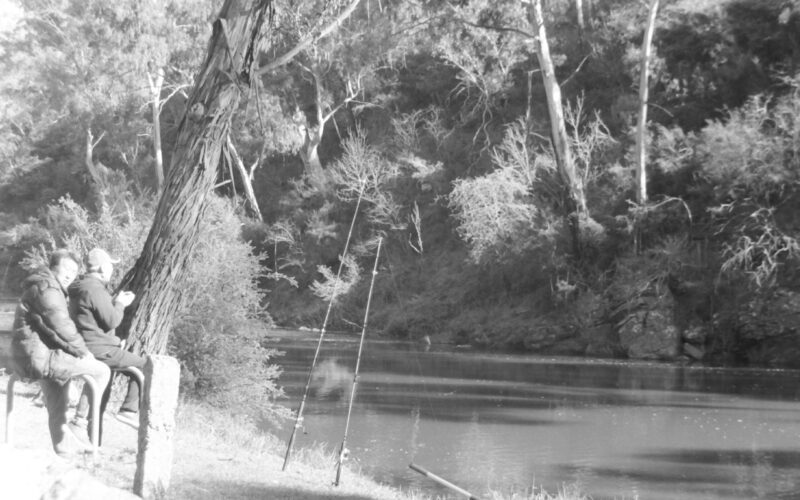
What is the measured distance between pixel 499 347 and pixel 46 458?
23146mm

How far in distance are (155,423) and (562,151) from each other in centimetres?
2128

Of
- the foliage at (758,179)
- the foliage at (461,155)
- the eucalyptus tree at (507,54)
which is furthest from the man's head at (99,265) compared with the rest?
the foliage at (758,179)

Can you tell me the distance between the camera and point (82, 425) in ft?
22.0

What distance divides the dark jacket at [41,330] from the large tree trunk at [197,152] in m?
2.58

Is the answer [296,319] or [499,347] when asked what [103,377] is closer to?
[499,347]

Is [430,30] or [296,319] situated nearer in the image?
[430,30]

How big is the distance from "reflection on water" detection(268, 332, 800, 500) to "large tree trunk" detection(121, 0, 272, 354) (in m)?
3.18

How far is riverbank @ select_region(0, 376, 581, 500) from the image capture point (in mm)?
6324

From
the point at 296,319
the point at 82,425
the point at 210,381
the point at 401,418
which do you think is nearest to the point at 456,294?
the point at 296,319

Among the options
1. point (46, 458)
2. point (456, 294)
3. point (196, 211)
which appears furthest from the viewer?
point (456, 294)

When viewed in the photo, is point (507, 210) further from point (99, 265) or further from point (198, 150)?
point (99, 265)

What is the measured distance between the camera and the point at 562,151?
1024 inches

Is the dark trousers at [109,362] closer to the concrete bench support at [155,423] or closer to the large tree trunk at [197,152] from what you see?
the concrete bench support at [155,423]

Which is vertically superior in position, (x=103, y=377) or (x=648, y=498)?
(x=103, y=377)
